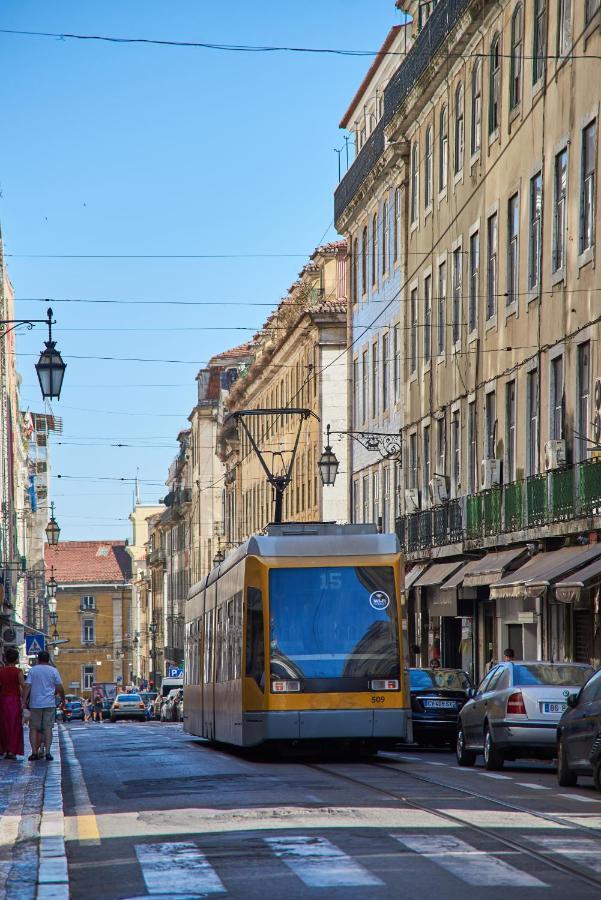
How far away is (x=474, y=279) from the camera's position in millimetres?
42156

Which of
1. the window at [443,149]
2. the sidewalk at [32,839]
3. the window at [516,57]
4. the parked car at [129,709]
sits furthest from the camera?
the parked car at [129,709]

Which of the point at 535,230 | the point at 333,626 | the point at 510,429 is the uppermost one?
the point at 535,230

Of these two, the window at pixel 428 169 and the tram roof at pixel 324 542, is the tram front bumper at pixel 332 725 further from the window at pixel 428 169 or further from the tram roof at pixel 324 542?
the window at pixel 428 169

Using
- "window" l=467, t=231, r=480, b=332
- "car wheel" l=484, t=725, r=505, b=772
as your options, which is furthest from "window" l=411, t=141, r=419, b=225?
"car wheel" l=484, t=725, r=505, b=772

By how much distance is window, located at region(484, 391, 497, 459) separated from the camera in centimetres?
4012

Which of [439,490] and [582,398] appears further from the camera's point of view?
[439,490]

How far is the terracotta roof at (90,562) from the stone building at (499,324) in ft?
406

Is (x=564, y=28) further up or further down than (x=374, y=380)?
further up

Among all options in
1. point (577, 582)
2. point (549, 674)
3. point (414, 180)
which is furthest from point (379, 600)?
point (414, 180)

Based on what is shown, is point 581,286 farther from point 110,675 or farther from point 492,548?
point 110,675

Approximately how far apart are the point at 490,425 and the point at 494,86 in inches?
280

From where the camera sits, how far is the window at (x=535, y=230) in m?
35.7

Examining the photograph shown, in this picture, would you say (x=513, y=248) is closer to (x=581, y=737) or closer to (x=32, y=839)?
(x=581, y=737)

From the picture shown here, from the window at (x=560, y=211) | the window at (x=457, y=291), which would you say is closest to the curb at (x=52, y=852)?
the window at (x=560, y=211)
